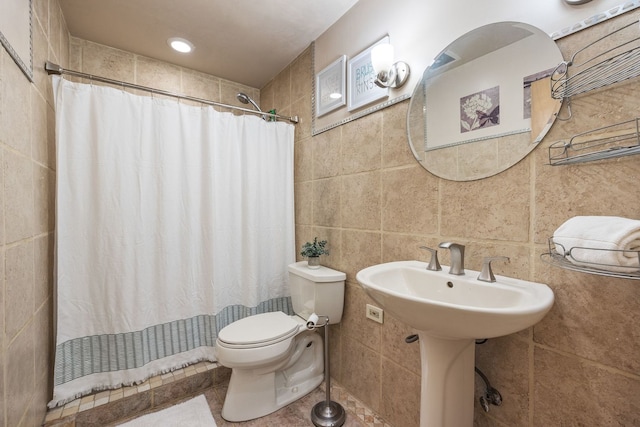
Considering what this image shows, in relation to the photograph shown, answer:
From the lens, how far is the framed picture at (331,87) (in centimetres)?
169

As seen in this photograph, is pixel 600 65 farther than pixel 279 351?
No

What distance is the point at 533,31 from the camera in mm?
936

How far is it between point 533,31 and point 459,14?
31 centimetres

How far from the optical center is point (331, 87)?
5.83 feet

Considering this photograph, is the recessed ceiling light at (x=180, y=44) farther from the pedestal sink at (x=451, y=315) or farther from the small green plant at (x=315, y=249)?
the pedestal sink at (x=451, y=315)

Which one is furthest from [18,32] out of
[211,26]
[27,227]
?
[211,26]

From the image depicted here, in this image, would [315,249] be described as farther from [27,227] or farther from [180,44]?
[180,44]

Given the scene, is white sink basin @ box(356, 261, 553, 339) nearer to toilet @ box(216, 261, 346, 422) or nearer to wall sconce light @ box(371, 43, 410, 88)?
toilet @ box(216, 261, 346, 422)

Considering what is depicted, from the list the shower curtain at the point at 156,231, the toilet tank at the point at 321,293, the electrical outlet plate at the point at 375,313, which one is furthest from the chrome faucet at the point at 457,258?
the shower curtain at the point at 156,231

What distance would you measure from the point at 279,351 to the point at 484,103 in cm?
148

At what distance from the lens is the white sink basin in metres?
0.70

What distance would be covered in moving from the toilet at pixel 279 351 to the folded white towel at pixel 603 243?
1.10m

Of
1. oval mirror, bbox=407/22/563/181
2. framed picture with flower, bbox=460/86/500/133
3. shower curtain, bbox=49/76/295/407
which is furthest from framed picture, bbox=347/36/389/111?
shower curtain, bbox=49/76/295/407

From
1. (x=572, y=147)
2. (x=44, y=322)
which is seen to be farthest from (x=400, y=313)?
(x=44, y=322)
